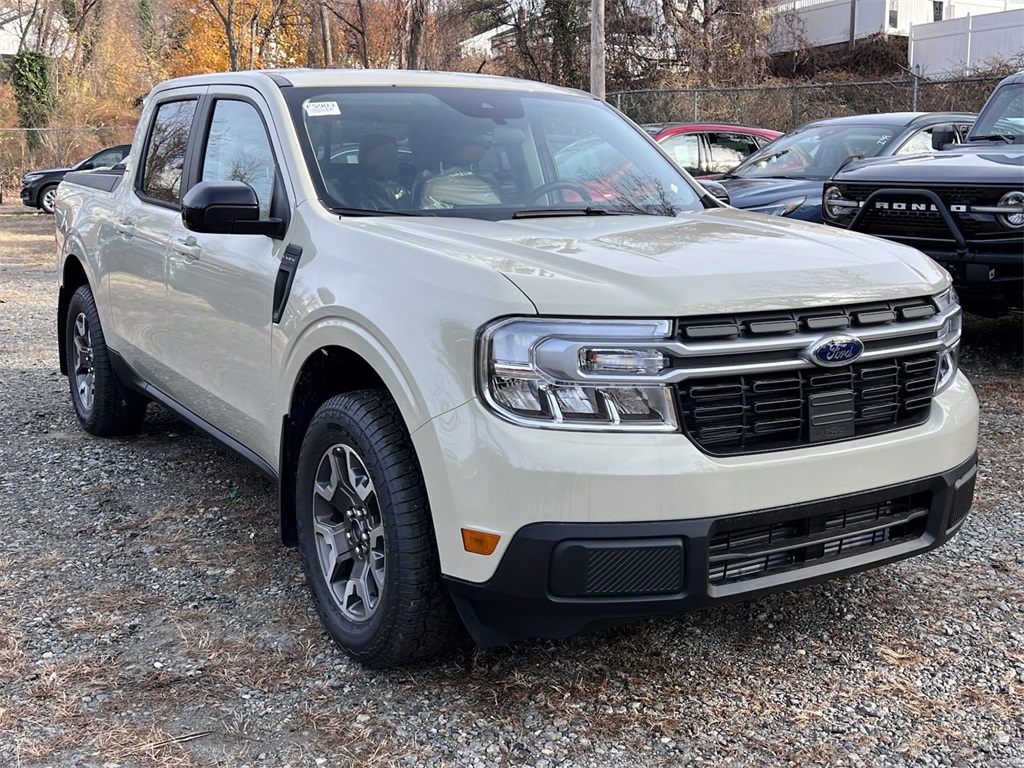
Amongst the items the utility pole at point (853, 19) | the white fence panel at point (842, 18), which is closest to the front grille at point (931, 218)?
the white fence panel at point (842, 18)

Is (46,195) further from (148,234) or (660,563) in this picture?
(660,563)

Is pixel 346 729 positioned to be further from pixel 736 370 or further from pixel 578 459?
pixel 736 370

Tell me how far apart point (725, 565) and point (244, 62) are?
3040cm

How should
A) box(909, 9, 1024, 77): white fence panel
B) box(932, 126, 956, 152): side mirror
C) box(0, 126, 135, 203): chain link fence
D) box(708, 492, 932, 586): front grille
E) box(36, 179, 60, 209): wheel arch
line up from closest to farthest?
box(708, 492, 932, 586): front grille → box(932, 126, 956, 152): side mirror → box(36, 179, 60, 209): wheel arch → box(0, 126, 135, 203): chain link fence → box(909, 9, 1024, 77): white fence panel

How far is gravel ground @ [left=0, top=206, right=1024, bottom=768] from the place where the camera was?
9.14 ft

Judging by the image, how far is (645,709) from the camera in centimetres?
295

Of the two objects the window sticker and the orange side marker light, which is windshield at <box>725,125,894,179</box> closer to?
the window sticker

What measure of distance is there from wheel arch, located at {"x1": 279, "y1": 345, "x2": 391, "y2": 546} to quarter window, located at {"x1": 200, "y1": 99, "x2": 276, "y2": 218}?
2.24ft

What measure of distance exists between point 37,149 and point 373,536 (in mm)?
28673

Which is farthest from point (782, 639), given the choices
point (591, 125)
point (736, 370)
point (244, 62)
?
point (244, 62)

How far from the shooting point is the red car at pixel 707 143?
1169 centimetres

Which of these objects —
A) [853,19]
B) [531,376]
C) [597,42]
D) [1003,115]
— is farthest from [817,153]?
[853,19]

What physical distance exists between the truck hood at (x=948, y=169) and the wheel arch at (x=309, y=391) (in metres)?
4.63

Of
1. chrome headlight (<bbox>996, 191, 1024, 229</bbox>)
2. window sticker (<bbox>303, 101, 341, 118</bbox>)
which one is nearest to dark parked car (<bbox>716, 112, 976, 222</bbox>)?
chrome headlight (<bbox>996, 191, 1024, 229</bbox>)
